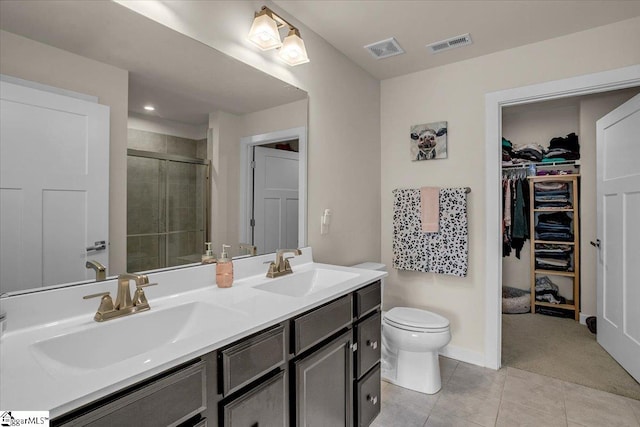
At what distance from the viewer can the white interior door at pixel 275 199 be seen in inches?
74.0

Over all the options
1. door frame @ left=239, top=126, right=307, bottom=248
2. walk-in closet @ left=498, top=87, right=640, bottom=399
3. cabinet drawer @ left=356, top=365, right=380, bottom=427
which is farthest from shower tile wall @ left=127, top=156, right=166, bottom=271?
walk-in closet @ left=498, top=87, right=640, bottom=399

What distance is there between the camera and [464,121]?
8.63ft

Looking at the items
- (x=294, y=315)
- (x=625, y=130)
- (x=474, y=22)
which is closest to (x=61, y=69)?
(x=294, y=315)

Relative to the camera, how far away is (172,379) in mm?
813

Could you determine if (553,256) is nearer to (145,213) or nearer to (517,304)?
(517,304)

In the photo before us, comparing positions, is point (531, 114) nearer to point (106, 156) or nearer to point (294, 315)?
point (294, 315)

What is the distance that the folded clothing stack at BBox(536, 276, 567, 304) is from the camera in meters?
3.65

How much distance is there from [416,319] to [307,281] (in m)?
0.86

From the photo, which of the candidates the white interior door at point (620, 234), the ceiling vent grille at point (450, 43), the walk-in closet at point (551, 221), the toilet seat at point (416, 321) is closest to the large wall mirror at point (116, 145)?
the toilet seat at point (416, 321)

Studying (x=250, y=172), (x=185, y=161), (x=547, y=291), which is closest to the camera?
(x=185, y=161)

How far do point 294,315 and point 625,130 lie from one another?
2.80 m

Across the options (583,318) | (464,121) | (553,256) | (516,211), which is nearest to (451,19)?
(464,121)

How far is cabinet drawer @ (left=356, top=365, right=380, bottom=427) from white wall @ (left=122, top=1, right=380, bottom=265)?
33.1 inches

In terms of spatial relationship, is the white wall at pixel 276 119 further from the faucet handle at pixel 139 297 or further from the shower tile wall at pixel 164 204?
the faucet handle at pixel 139 297
